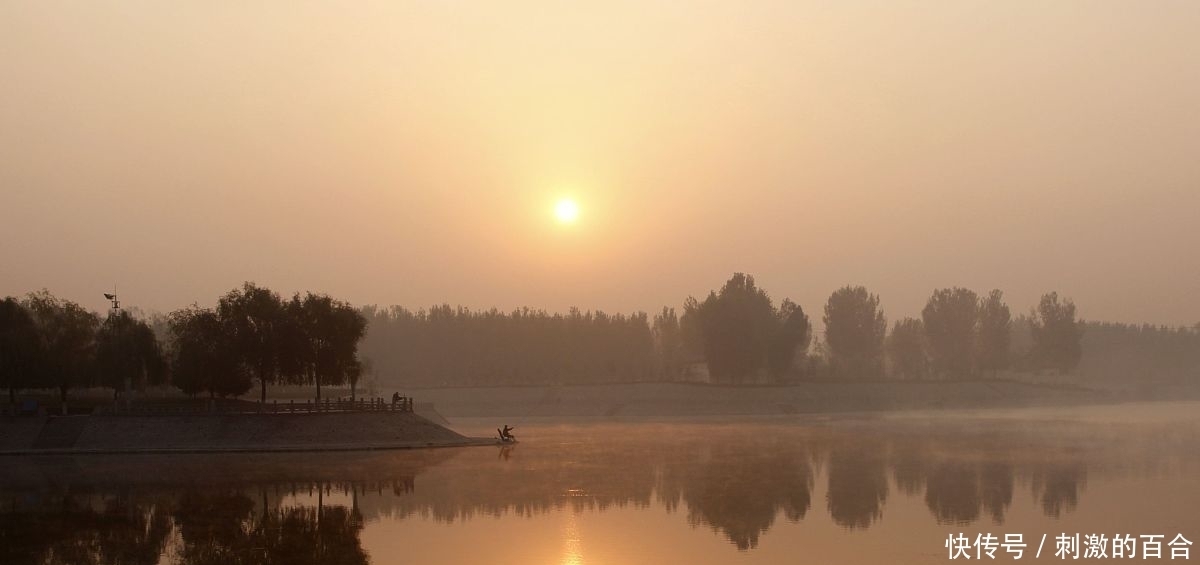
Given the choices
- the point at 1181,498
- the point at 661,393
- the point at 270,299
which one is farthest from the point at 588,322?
the point at 1181,498

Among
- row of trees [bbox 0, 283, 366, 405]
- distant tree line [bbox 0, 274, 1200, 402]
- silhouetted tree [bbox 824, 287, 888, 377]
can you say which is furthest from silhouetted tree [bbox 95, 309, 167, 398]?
silhouetted tree [bbox 824, 287, 888, 377]

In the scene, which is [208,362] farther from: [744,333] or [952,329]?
[952,329]

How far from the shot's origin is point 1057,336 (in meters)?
178

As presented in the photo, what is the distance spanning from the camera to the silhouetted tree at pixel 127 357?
8159cm

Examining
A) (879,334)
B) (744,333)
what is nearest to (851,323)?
(879,334)

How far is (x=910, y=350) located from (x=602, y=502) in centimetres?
15264

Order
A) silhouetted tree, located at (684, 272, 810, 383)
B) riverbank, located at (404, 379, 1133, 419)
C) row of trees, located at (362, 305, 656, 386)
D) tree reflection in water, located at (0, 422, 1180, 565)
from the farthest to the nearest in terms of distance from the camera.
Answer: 1. row of trees, located at (362, 305, 656, 386)
2. silhouetted tree, located at (684, 272, 810, 383)
3. riverbank, located at (404, 379, 1133, 419)
4. tree reflection in water, located at (0, 422, 1180, 565)

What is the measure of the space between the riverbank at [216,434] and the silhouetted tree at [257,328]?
5923 millimetres

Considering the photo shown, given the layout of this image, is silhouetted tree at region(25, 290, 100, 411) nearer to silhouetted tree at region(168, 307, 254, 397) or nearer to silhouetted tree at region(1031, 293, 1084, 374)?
silhouetted tree at region(168, 307, 254, 397)

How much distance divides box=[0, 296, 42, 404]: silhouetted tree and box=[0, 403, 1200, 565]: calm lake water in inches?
509

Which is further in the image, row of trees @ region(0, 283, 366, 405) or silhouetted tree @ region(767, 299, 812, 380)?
silhouetted tree @ region(767, 299, 812, 380)

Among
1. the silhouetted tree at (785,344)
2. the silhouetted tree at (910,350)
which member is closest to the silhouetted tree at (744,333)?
the silhouetted tree at (785,344)

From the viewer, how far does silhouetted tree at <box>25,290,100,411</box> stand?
82500mm

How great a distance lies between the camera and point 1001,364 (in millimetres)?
173875
